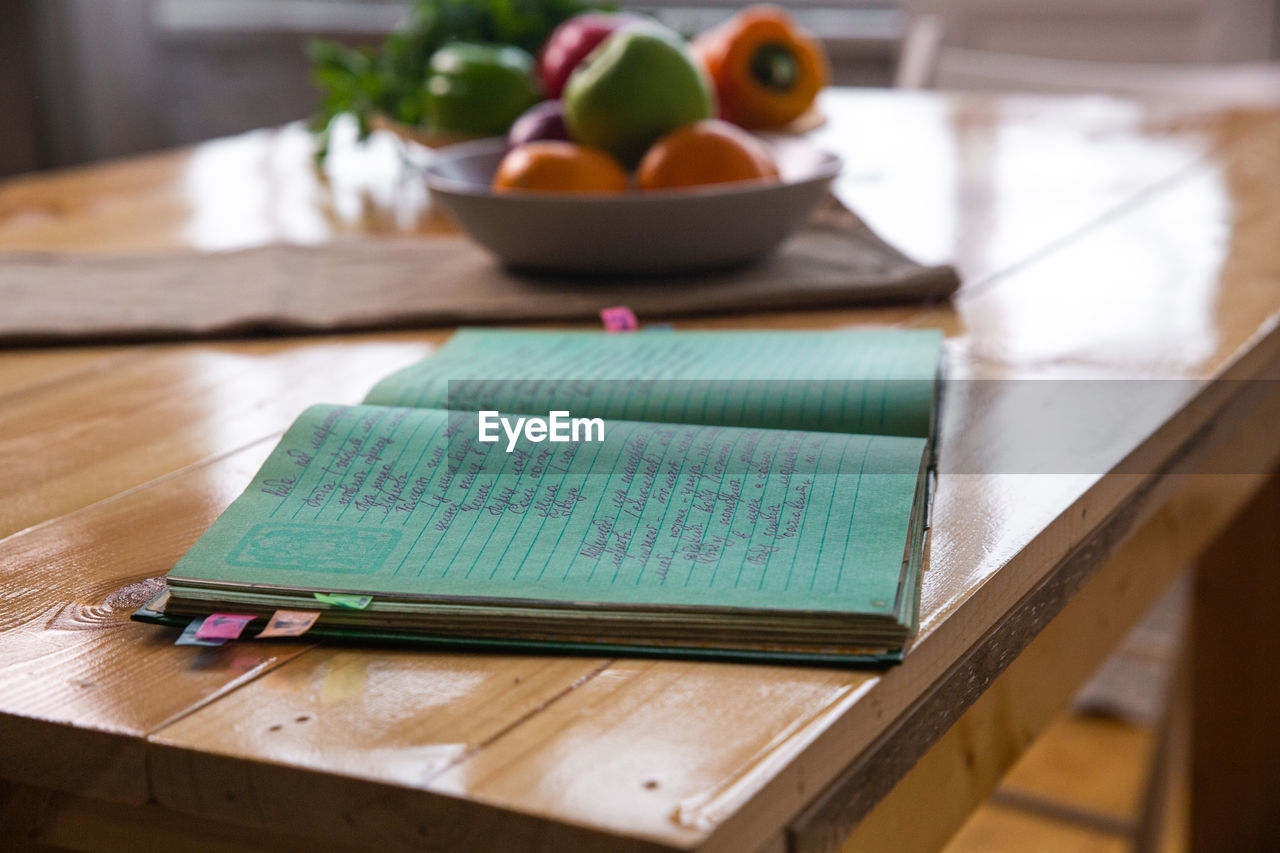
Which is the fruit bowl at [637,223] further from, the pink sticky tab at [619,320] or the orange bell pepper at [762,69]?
the orange bell pepper at [762,69]

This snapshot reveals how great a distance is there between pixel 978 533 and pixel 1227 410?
31cm

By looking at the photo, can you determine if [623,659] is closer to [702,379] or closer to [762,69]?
[702,379]

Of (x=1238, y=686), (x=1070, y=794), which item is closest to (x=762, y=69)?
(x=1238, y=686)

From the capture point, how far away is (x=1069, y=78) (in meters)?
1.69

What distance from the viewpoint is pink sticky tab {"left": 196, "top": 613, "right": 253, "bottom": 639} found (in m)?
0.41

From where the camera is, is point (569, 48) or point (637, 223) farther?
point (569, 48)

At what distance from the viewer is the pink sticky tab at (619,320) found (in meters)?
0.75

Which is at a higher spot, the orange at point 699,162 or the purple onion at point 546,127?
the purple onion at point 546,127

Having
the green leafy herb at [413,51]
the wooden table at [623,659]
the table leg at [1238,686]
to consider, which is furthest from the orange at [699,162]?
the table leg at [1238,686]

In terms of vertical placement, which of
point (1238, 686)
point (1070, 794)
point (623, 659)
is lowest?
point (1070, 794)

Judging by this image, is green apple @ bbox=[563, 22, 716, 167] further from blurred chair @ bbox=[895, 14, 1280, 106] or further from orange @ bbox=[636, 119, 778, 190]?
blurred chair @ bbox=[895, 14, 1280, 106]

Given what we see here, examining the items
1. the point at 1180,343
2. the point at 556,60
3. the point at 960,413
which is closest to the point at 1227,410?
the point at 1180,343

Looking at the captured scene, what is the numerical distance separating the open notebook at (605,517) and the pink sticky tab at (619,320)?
141 mm

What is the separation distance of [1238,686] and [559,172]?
0.90 m
